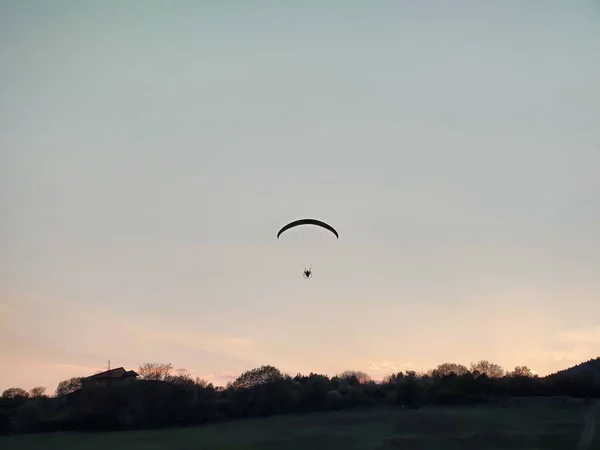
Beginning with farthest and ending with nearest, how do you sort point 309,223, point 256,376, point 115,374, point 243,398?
point 115,374
point 256,376
point 243,398
point 309,223

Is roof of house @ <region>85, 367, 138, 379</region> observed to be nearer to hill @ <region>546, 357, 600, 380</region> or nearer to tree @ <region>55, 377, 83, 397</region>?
tree @ <region>55, 377, 83, 397</region>

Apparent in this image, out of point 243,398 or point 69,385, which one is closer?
point 243,398

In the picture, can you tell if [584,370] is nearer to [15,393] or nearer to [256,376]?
[256,376]

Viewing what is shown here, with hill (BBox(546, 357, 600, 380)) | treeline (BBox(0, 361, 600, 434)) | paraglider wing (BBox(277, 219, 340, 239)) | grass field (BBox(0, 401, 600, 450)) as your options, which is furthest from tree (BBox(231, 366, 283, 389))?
paraglider wing (BBox(277, 219, 340, 239))

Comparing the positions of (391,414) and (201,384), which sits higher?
(201,384)

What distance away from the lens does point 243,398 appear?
320ft

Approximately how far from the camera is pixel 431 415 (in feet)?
275

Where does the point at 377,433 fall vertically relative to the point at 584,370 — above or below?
below

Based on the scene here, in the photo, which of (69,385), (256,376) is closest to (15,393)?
(69,385)

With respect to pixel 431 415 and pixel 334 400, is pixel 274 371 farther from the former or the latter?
pixel 431 415

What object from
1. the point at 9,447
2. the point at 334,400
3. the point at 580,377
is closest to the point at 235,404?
the point at 334,400

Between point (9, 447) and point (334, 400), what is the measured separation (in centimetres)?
3896

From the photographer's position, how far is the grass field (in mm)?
71312

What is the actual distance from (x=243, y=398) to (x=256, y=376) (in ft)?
54.6
